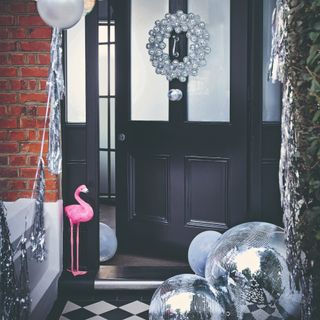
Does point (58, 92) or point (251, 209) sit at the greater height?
point (58, 92)

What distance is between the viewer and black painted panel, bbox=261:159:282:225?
376 cm

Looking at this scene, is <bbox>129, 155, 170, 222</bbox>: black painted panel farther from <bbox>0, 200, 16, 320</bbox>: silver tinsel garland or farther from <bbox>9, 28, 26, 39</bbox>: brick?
<bbox>0, 200, 16, 320</bbox>: silver tinsel garland

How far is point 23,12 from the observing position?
3.35 meters

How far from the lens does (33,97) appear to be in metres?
3.36

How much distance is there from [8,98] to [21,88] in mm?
93

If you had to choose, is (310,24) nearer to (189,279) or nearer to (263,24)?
(189,279)

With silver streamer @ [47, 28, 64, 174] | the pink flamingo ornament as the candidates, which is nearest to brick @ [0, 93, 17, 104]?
the pink flamingo ornament

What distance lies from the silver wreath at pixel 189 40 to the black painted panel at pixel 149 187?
586mm

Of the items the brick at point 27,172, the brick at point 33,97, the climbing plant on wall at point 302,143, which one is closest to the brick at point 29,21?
the brick at point 33,97

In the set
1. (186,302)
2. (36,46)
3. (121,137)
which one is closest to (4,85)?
(36,46)

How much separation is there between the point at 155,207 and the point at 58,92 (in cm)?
176

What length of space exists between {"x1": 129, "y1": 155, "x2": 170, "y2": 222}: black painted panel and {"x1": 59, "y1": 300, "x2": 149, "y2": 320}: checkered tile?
914 millimetres

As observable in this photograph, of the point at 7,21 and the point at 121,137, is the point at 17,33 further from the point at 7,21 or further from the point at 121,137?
the point at 121,137

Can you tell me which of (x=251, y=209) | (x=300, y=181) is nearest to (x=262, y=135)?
(x=251, y=209)
